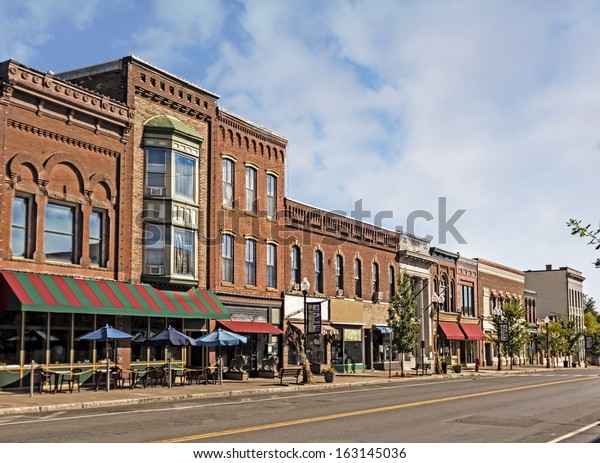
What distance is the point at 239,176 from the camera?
1531 inches

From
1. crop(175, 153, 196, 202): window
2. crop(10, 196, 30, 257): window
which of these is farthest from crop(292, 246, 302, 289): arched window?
crop(10, 196, 30, 257): window

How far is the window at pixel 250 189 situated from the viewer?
1559 inches

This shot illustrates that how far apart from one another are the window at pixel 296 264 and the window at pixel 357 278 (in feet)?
21.7

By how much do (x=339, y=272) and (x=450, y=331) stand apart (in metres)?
17.4

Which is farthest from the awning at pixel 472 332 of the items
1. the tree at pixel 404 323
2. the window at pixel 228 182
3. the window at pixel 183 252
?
the window at pixel 183 252

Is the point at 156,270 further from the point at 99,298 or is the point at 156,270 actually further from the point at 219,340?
the point at 99,298

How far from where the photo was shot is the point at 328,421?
56.7 ft

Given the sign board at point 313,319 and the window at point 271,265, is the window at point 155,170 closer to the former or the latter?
the window at point 271,265

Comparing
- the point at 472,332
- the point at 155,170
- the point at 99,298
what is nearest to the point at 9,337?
the point at 99,298

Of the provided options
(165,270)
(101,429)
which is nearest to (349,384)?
(165,270)

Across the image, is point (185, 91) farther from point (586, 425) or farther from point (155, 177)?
point (586, 425)

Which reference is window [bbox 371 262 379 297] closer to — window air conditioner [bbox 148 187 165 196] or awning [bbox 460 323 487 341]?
awning [bbox 460 323 487 341]

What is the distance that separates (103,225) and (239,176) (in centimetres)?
983

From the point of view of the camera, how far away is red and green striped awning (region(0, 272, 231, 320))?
83.8 feet
